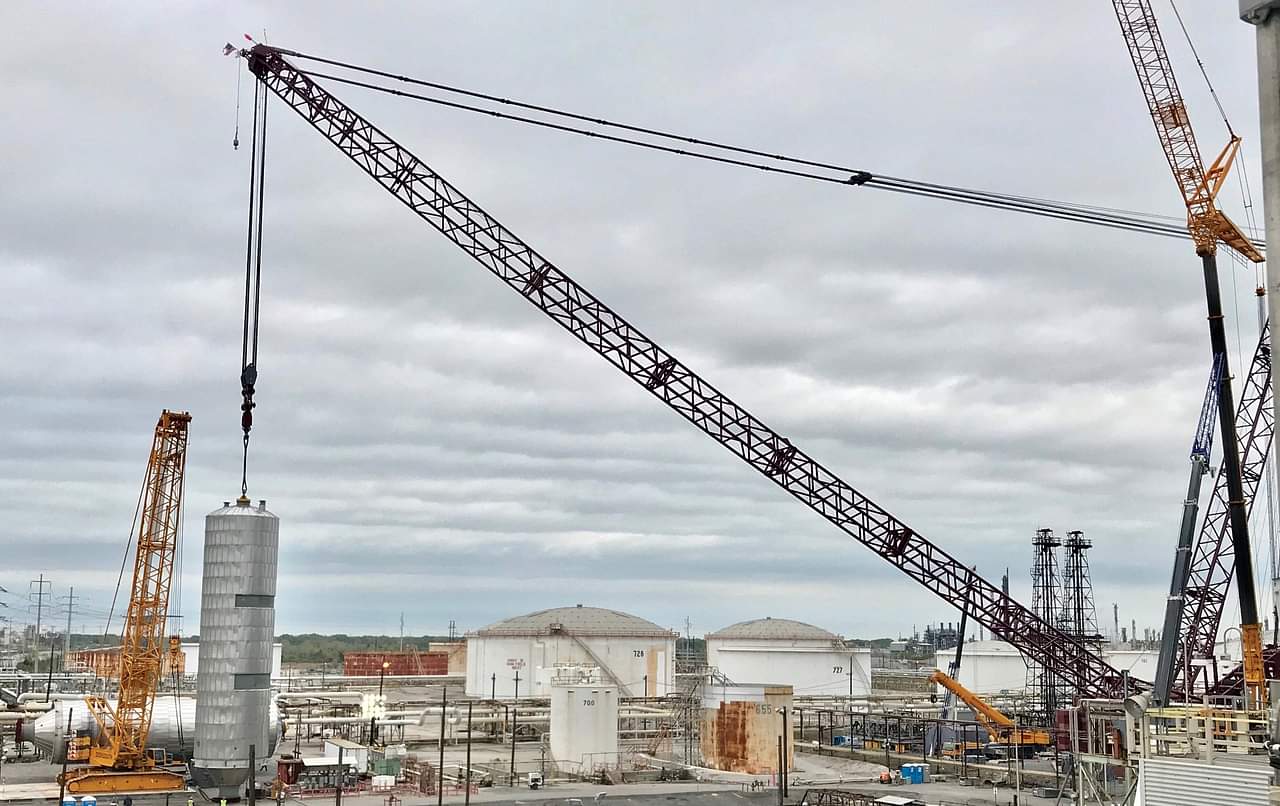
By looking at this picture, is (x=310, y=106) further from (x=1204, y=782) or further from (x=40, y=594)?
(x=40, y=594)

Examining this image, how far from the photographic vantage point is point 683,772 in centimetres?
6366

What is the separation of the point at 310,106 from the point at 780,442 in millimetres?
23118

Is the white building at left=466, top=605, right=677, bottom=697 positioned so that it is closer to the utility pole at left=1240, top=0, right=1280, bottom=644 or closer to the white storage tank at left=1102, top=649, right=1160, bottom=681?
the white storage tank at left=1102, top=649, right=1160, bottom=681

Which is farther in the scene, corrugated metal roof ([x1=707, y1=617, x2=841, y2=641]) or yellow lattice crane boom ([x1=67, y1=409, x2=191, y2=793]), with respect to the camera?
corrugated metal roof ([x1=707, y1=617, x2=841, y2=641])

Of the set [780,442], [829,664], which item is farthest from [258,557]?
[829,664]

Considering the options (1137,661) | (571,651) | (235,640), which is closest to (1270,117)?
(235,640)

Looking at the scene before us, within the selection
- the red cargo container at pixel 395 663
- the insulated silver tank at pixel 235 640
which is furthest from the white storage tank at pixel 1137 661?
the insulated silver tank at pixel 235 640

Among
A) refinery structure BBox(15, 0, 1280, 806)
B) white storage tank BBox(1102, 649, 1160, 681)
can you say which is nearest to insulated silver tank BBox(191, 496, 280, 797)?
refinery structure BBox(15, 0, 1280, 806)

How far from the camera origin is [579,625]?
106125 mm

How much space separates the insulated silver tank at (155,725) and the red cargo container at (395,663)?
71.2 metres

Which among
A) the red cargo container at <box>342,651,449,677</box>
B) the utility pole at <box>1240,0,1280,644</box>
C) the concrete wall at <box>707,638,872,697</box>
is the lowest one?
the red cargo container at <box>342,651,449,677</box>

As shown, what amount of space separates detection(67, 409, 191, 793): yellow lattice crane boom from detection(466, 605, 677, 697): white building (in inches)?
1931

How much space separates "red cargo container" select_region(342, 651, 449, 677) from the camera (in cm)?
13612

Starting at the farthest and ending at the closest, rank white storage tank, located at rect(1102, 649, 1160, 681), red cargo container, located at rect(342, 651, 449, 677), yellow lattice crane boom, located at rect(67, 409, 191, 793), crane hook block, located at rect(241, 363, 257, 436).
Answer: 1. red cargo container, located at rect(342, 651, 449, 677)
2. white storage tank, located at rect(1102, 649, 1160, 681)
3. yellow lattice crane boom, located at rect(67, 409, 191, 793)
4. crane hook block, located at rect(241, 363, 257, 436)
